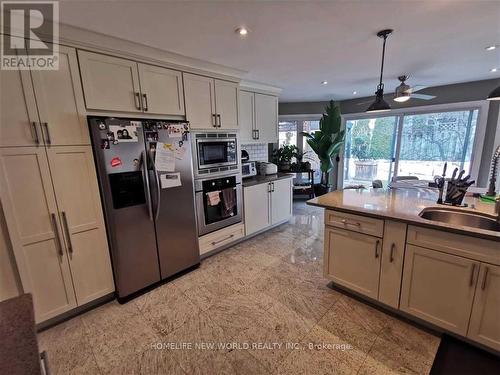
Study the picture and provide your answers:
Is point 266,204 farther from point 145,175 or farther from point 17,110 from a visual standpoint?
point 17,110

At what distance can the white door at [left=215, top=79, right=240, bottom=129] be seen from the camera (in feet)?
9.17

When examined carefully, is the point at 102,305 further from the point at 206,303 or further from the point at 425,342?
the point at 425,342

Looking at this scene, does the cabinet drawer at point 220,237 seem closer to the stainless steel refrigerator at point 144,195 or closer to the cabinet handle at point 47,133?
the stainless steel refrigerator at point 144,195

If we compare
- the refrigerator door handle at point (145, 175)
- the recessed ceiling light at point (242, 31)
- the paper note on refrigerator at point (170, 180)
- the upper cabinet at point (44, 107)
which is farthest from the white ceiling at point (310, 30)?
the paper note on refrigerator at point (170, 180)

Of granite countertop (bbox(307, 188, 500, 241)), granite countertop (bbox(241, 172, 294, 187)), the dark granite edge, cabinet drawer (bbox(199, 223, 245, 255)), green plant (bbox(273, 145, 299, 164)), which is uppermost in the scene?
green plant (bbox(273, 145, 299, 164))

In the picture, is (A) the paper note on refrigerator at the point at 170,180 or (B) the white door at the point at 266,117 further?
(B) the white door at the point at 266,117

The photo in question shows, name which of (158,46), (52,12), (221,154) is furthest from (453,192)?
(52,12)

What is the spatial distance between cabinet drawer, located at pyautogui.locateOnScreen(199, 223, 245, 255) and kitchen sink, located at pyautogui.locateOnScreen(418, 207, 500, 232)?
2.10 metres

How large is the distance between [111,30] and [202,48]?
0.74m

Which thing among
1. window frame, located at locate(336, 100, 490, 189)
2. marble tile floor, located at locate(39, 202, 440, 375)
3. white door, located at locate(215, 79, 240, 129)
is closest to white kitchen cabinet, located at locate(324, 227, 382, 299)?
marble tile floor, located at locate(39, 202, 440, 375)

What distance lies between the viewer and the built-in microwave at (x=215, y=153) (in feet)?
8.69

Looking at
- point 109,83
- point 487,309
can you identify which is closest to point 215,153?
point 109,83

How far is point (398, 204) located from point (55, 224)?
2.87m

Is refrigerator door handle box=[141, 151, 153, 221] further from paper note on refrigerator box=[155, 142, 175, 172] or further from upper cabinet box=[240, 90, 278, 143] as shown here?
upper cabinet box=[240, 90, 278, 143]
